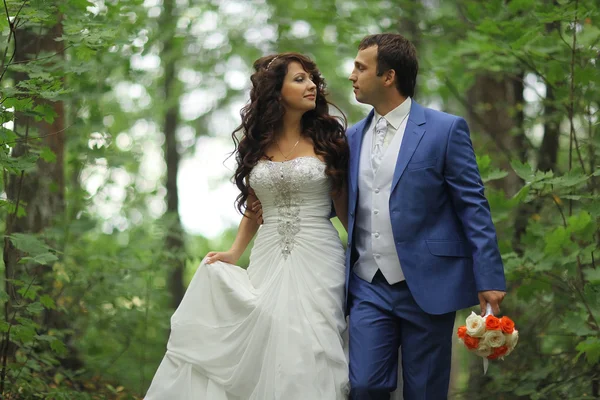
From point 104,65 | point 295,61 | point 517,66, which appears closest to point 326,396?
point 295,61

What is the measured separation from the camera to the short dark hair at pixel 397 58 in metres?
4.22

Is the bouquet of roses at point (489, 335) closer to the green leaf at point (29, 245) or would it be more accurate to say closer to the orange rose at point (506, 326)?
the orange rose at point (506, 326)

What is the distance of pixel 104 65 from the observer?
6.43 metres

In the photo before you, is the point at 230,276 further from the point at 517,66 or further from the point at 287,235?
the point at 517,66

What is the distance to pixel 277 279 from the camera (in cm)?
430

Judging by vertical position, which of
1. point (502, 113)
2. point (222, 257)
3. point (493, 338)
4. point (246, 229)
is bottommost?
point (493, 338)

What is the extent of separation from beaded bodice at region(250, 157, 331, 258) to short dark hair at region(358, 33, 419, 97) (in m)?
0.69

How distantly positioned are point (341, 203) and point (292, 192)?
1.22 ft

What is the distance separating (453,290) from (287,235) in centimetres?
107

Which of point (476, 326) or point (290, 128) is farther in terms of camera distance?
point (290, 128)

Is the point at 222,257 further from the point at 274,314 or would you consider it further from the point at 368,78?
the point at 368,78

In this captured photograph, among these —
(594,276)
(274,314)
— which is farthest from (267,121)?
(594,276)

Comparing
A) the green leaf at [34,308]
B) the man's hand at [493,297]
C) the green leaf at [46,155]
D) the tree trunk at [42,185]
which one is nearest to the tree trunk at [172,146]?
the tree trunk at [42,185]

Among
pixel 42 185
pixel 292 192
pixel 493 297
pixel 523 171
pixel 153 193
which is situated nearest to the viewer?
pixel 493 297
